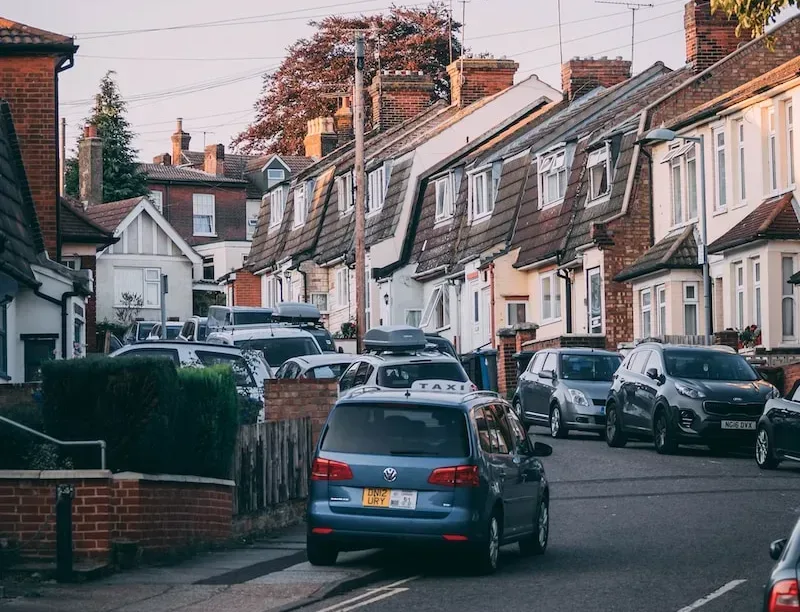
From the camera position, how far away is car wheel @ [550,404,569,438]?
1270 inches

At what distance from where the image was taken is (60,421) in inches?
618

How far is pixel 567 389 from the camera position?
32062mm

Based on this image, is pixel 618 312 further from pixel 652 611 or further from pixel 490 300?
pixel 652 611

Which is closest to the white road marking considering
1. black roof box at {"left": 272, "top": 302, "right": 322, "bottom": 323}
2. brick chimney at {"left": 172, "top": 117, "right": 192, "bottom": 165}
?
black roof box at {"left": 272, "top": 302, "right": 322, "bottom": 323}

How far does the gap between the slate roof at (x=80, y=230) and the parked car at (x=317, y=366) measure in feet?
46.5

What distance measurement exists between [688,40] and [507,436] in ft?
109

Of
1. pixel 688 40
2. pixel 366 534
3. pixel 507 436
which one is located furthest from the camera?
pixel 688 40

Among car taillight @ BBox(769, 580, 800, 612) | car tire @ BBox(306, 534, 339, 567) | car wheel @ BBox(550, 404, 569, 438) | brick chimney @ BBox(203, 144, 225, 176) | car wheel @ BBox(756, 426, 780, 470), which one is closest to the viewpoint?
car taillight @ BBox(769, 580, 800, 612)

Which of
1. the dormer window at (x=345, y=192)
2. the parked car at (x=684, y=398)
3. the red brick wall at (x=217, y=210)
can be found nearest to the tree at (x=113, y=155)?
the red brick wall at (x=217, y=210)

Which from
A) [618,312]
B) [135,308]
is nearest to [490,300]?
[618,312]

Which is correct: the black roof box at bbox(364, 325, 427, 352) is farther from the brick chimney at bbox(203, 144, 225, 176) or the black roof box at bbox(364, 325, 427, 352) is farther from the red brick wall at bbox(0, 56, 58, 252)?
the brick chimney at bbox(203, 144, 225, 176)

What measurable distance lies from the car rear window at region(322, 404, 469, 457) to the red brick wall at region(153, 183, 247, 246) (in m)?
77.1

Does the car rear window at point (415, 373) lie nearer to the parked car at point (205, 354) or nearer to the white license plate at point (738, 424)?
the parked car at point (205, 354)

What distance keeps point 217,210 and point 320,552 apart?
7844 cm
